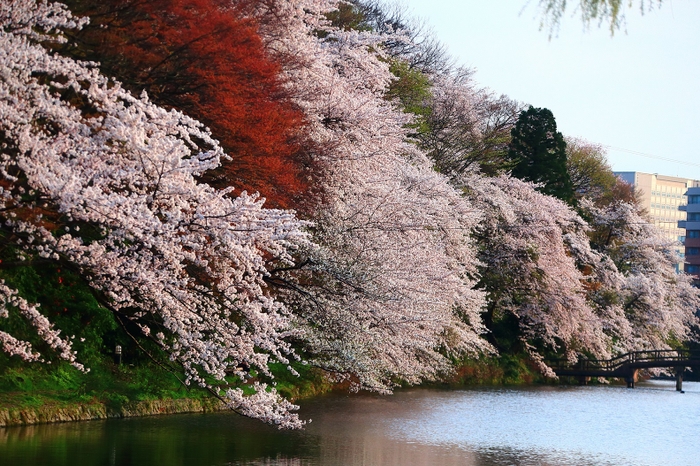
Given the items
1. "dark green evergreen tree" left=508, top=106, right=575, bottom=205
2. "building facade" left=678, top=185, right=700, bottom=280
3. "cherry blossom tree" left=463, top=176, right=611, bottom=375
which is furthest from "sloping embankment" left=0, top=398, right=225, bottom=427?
"building facade" left=678, top=185, right=700, bottom=280

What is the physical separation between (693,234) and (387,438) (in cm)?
10629

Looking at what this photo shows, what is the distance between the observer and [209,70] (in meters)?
17.5

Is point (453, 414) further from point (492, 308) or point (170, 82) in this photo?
point (492, 308)

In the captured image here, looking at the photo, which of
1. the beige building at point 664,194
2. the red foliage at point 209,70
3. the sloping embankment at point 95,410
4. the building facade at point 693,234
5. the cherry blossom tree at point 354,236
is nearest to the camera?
the red foliage at point 209,70

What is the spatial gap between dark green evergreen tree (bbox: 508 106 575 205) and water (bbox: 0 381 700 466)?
1805 centimetres

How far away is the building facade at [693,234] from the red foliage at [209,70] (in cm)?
9982

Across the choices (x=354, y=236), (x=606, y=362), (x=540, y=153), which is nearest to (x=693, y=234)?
(x=540, y=153)

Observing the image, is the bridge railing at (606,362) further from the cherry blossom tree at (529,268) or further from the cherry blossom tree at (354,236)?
the cherry blossom tree at (354,236)

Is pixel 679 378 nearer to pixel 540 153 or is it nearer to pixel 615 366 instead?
pixel 615 366

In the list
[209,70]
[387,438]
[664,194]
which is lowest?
[387,438]

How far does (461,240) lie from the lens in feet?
113

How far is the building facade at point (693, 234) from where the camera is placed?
114m

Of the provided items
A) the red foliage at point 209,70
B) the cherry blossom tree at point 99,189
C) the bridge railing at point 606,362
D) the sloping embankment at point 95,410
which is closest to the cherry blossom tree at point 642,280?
the bridge railing at point 606,362

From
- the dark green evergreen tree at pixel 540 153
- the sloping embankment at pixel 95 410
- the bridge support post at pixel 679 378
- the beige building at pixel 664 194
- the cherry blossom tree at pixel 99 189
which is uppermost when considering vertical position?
the beige building at pixel 664 194
